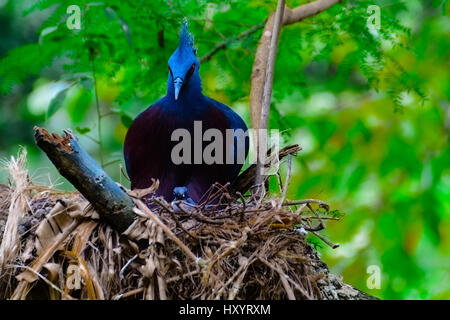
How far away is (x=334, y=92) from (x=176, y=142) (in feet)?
8.95

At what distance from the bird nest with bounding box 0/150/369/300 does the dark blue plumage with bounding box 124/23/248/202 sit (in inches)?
35.7

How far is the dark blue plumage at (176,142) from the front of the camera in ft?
14.0

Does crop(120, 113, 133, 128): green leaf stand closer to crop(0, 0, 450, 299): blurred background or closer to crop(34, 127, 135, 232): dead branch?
crop(0, 0, 450, 299): blurred background

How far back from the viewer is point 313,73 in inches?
354

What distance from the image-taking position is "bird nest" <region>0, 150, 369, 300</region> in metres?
3.05

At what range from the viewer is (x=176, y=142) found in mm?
4301

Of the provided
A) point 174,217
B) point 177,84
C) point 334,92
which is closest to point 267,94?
point 177,84

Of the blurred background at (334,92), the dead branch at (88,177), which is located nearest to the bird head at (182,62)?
the blurred background at (334,92)

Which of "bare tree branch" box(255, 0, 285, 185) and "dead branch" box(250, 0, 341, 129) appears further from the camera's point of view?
"dead branch" box(250, 0, 341, 129)

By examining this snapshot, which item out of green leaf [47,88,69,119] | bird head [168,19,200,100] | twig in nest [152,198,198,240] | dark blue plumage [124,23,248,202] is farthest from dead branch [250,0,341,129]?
green leaf [47,88,69,119]

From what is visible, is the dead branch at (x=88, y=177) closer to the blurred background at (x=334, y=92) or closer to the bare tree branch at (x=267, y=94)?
the blurred background at (x=334, y=92)
